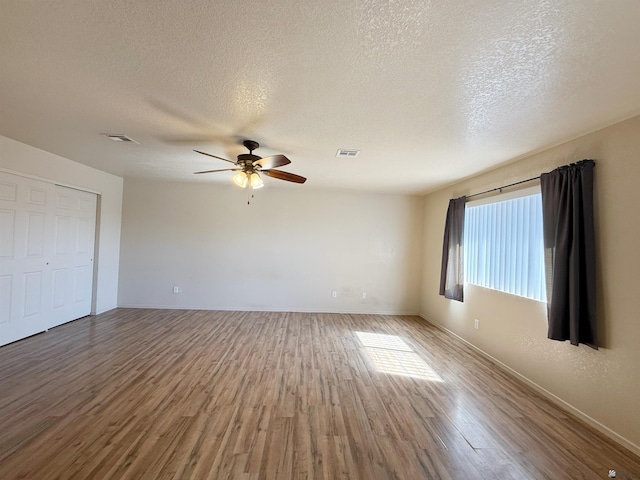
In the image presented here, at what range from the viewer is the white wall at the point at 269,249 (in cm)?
552

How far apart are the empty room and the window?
3 centimetres

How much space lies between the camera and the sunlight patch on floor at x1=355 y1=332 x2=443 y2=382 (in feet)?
10.4

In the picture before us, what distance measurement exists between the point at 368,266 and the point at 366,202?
131 cm

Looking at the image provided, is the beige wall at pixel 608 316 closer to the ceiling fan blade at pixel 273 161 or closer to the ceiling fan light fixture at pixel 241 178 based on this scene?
the ceiling fan blade at pixel 273 161

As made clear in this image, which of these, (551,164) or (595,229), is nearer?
(595,229)

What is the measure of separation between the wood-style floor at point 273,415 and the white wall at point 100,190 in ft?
4.37

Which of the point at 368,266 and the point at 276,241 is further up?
the point at 276,241

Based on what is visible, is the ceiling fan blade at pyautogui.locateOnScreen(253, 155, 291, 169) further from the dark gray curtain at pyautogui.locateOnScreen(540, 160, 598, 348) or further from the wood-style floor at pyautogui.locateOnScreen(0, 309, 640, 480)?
the dark gray curtain at pyautogui.locateOnScreen(540, 160, 598, 348)

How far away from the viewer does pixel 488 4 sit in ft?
4.05

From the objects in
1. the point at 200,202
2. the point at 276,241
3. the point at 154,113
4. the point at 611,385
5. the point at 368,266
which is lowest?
the point at 611,385

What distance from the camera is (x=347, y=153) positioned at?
3312mm

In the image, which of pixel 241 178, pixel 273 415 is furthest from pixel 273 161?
pixel 273 415

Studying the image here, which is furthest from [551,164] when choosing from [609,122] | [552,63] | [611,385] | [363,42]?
[363,42]

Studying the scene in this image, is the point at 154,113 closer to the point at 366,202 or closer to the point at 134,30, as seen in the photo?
the point at 134,30
